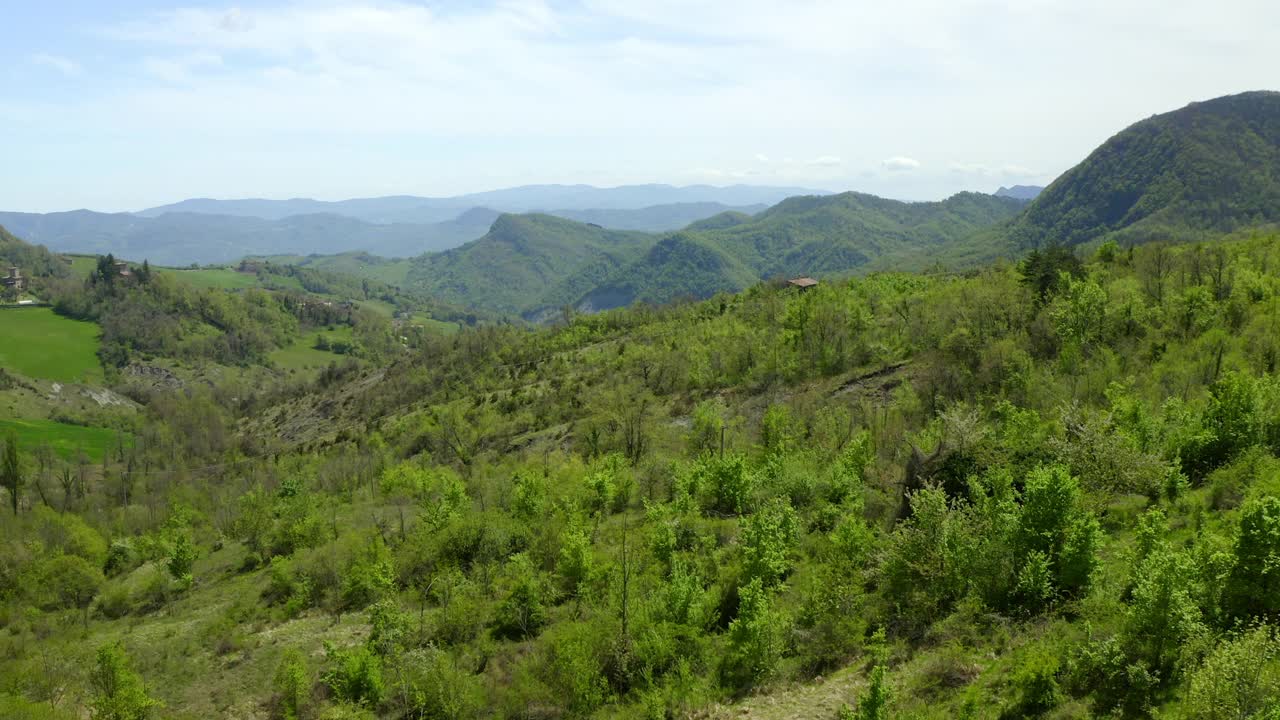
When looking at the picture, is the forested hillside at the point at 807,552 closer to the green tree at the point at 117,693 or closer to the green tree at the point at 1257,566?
the green tree at the point at 1257,566

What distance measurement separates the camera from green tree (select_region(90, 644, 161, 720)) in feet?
99.9

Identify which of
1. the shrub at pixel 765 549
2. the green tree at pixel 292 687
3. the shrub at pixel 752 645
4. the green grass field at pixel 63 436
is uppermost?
the shrub at pixel 765 549

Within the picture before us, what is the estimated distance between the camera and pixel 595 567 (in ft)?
123

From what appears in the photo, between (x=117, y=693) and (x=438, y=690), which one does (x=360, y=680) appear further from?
(x=117, y=693)

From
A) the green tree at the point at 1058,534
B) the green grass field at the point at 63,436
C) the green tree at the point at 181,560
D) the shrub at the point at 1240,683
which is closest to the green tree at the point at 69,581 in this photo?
the green tree at the point at 181,560

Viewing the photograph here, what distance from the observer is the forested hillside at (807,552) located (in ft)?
73.7

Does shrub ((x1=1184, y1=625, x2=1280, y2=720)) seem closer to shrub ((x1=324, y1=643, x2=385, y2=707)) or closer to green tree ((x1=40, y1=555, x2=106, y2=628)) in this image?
shrub ((x1=324, y1=643, x2=385, y2=707))

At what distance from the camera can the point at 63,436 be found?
527 feet

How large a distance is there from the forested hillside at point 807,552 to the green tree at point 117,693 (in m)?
0.24

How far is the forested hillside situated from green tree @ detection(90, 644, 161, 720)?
9.4 inches

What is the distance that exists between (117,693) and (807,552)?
34.3 m

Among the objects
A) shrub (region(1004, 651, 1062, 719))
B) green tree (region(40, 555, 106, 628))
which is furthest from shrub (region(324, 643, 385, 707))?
green tree (region(40, 555, 106, 628))

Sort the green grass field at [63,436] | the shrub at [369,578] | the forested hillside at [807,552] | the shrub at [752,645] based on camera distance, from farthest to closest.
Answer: the green grass field at [63,436]
the shrub at [369,578]
the shrub at [752,645]
the forested hillside at [807,552]

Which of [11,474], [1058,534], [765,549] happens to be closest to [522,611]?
[765,549]
